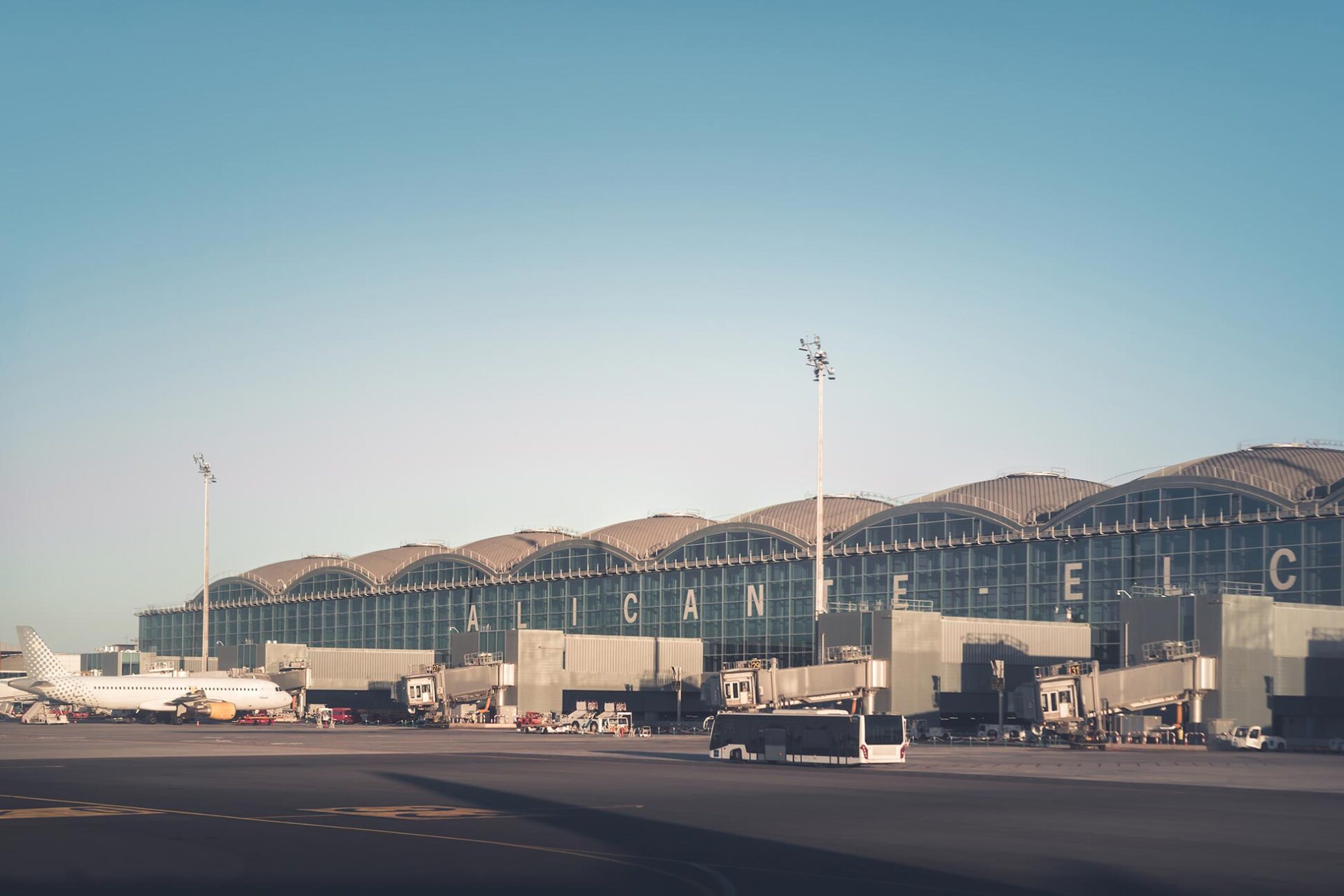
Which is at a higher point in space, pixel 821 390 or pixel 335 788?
pixel 821 390

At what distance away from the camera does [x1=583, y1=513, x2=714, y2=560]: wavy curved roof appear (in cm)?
14138

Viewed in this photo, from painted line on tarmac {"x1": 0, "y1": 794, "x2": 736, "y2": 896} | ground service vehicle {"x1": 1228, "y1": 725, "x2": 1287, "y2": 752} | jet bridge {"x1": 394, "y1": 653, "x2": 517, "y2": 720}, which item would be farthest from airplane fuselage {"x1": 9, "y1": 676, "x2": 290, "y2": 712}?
painted line on tarmac {"x1": 0, "y1": 794, "x2": 736, "y2": 896}

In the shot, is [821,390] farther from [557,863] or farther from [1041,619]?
[557,863]

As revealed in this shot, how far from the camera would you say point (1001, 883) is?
21641mm

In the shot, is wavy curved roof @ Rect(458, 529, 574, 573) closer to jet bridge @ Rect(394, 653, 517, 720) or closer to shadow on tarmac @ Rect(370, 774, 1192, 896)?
jet bridge @ Rect(394, 653, 517, 720)

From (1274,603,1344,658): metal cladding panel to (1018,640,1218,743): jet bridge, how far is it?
6392mm

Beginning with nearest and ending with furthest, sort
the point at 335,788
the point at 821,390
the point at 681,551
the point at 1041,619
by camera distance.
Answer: the point at 335,788 → the point at 821,390 → the point at 1041,619 → the point at 681,551

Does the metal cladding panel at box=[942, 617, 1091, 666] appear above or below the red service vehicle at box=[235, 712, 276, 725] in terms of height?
above

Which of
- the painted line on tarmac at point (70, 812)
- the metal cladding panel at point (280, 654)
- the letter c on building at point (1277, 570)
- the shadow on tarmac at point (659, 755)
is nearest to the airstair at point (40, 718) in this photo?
the metal cladding panel at point (280, 654)

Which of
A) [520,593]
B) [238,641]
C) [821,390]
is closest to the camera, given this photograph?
[821,390]

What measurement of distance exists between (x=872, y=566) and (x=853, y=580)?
8.28 ft

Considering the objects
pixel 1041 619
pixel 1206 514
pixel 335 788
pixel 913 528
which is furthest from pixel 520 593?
pixel 335 788

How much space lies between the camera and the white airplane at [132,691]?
121 m

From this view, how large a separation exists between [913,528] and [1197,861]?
94709 millimetres
